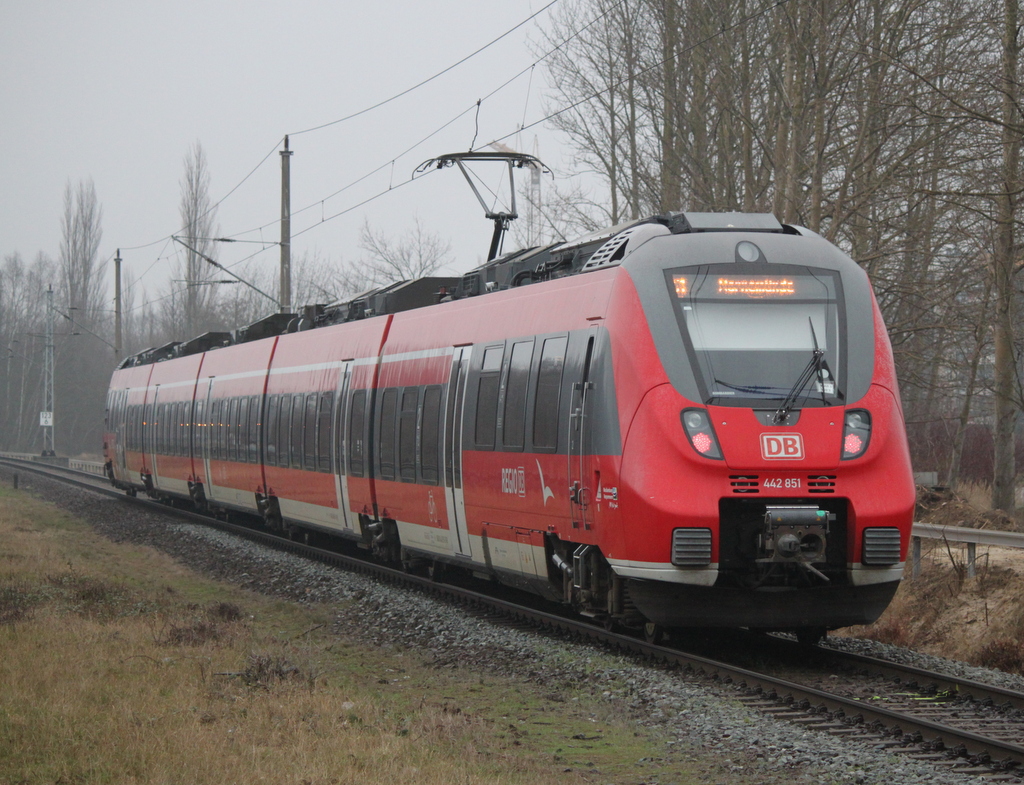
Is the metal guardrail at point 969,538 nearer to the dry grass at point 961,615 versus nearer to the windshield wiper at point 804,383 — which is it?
the dry grass at point 961,615

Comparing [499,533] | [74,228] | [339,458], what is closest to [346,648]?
[499,533]

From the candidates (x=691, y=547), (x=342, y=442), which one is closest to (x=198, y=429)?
(x=342, y=442)

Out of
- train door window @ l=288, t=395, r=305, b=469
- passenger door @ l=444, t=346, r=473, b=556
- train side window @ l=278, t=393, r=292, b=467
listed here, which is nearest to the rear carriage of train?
passenger door @ l=444, t=346, r=473, b=556

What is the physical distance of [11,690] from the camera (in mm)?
8633

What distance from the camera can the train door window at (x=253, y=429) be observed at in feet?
75.9

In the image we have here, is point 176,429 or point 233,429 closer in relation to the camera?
point 233,429

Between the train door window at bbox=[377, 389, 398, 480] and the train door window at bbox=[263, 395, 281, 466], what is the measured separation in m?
5.73

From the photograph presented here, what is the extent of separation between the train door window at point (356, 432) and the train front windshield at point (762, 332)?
792cm

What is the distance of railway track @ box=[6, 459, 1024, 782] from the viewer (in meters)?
7.23

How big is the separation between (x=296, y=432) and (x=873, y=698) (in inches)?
527

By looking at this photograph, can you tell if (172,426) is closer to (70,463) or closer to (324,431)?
(324,431)

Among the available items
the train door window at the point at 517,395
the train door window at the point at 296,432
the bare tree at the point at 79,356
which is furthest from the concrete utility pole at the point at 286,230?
the bare tree at the point at 79,356

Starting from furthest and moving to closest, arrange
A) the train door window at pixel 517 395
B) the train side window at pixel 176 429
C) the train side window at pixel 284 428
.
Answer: the train side window at pixel 176 429, the train side window at pixel 284 428, the train door window at pixel 517 395

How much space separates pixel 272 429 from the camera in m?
22.1
